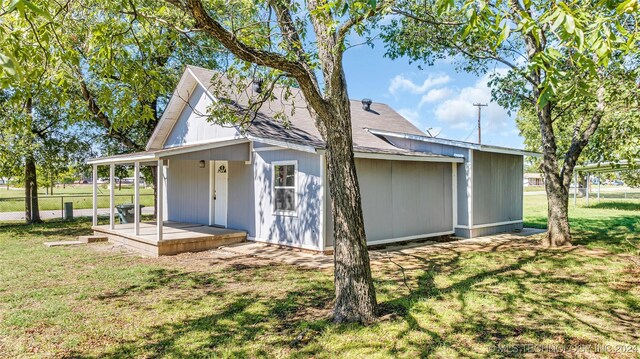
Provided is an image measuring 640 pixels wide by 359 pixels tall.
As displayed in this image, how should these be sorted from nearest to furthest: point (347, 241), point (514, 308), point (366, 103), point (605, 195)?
1. point (347, 241)
2. point (514, 308)
3. point (366, 103)
4. point (605, 195)

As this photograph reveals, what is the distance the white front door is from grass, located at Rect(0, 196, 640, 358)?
3071 millimetres

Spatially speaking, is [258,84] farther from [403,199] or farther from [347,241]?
[347,241]

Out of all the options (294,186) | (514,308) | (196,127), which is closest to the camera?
(514,308)

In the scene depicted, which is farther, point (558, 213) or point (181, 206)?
point (181, 206)

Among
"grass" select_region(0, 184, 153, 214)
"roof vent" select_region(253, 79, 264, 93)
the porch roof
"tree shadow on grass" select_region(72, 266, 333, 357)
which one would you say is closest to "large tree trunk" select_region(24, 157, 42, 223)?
"grass" select_region(0, 184, 153, 214)

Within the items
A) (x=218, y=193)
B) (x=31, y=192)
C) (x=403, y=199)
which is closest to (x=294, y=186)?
(x=403, y=199)

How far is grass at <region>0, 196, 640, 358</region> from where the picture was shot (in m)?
4.17

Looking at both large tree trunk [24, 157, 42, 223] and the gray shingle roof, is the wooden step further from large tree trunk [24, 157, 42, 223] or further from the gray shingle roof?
large tree trunk [24, 157, 42, 223]

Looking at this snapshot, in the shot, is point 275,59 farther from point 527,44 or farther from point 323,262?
point 527,44

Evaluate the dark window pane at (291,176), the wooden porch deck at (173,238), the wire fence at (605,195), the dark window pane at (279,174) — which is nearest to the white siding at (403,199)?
the dark window pane at (291,176)

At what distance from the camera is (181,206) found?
1401 centimetres

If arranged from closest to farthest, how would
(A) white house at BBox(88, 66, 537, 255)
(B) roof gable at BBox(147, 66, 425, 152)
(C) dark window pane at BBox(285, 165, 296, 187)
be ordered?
(A) white house at BBox(88, 66, 537, 255)
(C) dark window pane at BBox(285, 165, 296, 187)
(B) roof gable at BBox(147, 66, 425, 152)

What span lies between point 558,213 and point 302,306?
7506 mm

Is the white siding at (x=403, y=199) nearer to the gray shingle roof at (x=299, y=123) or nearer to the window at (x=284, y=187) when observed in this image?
the gray shingle roof at (x=299, y=123)
